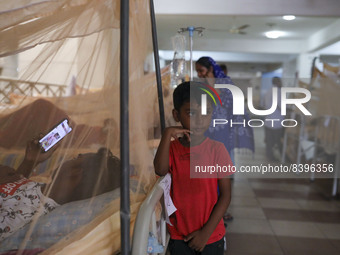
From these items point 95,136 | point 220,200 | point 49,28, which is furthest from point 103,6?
point 220,200

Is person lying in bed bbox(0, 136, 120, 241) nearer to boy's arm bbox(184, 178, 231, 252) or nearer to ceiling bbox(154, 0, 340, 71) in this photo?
boy's arm bbox(184, 178, 231, 252)

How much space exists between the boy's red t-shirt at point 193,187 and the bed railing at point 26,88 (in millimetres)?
513

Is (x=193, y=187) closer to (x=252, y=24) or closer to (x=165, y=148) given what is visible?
(x=165, y=148)

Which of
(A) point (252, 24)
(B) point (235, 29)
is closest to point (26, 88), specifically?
(B) point (235, 29)

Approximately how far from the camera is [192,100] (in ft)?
3.86

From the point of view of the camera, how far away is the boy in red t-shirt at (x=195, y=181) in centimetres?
115

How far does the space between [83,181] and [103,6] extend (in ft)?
1.98

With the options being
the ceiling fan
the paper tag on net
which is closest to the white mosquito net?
the paper tag on net

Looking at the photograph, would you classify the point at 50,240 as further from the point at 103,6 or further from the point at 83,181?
the point at 103,6

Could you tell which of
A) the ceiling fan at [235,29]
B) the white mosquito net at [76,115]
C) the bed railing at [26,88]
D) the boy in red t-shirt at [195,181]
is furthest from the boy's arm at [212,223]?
the ceiling fan at [235,29]

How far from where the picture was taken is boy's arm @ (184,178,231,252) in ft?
3.72

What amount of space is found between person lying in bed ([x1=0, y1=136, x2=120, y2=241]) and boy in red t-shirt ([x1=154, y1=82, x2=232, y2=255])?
0.19 m

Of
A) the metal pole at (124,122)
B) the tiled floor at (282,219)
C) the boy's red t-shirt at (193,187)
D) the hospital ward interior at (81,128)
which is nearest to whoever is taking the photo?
the metal pole at (124,122)

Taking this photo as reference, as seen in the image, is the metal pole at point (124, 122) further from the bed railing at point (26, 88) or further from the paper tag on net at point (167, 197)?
the bed railing at point (26, 88)
